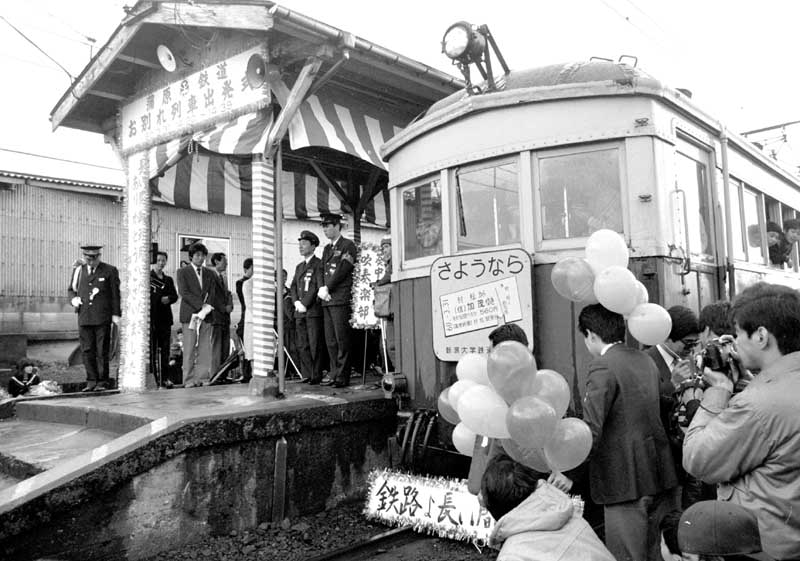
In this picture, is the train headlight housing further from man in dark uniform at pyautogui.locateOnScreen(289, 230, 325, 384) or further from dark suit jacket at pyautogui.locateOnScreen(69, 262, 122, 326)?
dark suit jacket at pyautogui.locateOnScreen(69, 262, 122, 326)

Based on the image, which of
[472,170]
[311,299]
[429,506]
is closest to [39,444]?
[311,299]

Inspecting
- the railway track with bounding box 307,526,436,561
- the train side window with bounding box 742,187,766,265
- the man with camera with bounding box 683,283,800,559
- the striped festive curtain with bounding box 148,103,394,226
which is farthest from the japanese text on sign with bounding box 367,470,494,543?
the striped festive curtain with bounding box 148,103,394,226

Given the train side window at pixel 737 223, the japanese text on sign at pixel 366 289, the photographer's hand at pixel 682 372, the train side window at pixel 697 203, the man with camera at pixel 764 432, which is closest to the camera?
the man with camera at pixel 764 432

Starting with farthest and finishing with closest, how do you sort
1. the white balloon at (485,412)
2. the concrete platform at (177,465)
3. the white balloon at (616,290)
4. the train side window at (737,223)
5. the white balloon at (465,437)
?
the train side window at (737,223) < the concrete platform at (177,465) < the white balloon at (465,437) < the white balloon at (616,290) < the white balloon at (485,412)

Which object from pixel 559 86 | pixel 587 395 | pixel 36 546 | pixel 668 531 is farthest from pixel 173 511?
pixel 559 86

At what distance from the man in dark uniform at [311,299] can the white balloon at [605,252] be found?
13.7 ft

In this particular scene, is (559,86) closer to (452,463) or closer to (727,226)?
(727,226)

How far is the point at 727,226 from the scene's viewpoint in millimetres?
5062

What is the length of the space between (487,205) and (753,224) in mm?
2629

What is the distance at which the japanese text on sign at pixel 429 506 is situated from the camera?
469cm

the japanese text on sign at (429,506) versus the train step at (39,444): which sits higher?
the train step at (39,444)

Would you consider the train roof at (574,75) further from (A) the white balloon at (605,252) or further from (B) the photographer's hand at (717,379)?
(B) the photographer's hand at (717,379)

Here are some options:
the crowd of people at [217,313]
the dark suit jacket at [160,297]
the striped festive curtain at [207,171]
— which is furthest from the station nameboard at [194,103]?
the dark suit jacket at [160,297]

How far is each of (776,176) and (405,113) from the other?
4.26m
